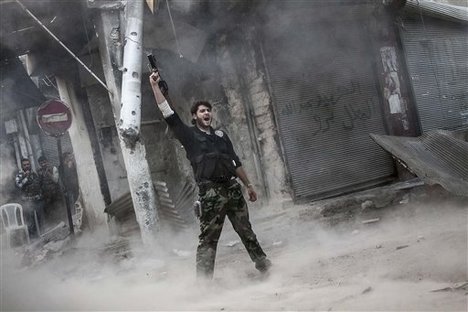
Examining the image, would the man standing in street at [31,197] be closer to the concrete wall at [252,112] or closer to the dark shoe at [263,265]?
the concrete wall at [252,112]

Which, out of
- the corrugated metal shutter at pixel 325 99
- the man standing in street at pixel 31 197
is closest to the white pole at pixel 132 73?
the corrugated metal shutter at pixel 325 99

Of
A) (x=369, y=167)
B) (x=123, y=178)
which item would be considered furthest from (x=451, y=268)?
(x=123, y=178)

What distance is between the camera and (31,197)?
9000 millimetres

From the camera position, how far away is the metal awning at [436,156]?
5.09 meters

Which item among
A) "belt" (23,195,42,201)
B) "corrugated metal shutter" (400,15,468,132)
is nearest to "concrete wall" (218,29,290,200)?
"corrugated metal shutter" (400,15,468,132)

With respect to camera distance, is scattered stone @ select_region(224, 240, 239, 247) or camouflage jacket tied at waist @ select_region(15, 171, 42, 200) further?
camouflage jacket tied at waist @ select_region(15, 171, 42, 200)

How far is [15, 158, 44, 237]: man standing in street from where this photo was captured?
347 inches

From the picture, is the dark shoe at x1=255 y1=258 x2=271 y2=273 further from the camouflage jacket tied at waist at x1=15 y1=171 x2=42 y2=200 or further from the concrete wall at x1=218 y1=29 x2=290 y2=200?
the camouflage jacket tied at waist at x1=15 y1=171 x2=42 y2=200

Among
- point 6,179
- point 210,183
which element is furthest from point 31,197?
point 210,183

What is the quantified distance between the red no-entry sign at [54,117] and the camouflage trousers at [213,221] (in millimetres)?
3879

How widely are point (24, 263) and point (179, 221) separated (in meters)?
2.22

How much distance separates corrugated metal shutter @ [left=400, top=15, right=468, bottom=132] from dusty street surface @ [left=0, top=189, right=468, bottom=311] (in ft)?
10.1

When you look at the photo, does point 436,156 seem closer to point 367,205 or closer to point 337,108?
point 367,205

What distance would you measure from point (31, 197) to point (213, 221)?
20.9 ft
